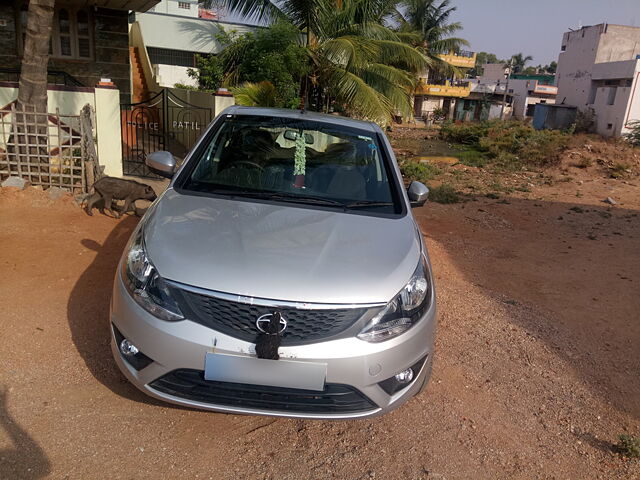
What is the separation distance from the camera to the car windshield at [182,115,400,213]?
343 cm

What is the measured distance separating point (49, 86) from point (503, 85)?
157 ft

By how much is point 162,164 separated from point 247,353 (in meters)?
1.81

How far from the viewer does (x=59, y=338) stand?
3.53m

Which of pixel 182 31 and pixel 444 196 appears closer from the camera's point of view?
pixel 444 196

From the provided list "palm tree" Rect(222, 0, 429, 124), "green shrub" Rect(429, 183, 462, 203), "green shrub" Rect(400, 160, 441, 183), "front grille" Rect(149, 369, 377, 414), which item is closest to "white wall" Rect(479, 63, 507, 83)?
"palm tree" Rect(222, 0, 429, 124)

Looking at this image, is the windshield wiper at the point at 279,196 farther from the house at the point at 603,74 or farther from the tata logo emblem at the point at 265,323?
the house at the point at 603,74

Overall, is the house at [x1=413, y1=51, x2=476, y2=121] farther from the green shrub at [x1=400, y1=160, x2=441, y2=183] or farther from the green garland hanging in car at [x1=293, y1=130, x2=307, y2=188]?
the green garland hanging in car at [x1=293, y1=130, x2=307, y2=188]

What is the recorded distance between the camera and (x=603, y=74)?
2614cm

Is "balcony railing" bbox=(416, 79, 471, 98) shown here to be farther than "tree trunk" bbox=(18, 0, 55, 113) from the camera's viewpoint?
Yes

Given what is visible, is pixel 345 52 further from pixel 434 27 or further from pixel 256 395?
pixel 434 27


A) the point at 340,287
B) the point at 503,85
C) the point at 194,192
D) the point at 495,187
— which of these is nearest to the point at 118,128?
the point at 194,192

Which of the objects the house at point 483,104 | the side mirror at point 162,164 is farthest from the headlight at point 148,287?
the house at point 483,104

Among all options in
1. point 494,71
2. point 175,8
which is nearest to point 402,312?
point 175,8

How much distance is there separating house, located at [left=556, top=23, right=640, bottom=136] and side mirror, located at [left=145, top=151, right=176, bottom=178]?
24.1 meters
